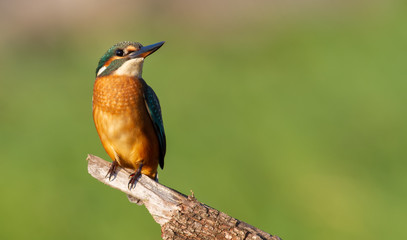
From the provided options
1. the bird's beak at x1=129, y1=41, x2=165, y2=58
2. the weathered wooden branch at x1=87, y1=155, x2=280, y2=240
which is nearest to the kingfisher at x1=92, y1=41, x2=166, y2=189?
the bird's beak at x1=129, y1=41, x2=165, y2=58

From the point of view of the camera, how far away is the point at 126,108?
480 cm

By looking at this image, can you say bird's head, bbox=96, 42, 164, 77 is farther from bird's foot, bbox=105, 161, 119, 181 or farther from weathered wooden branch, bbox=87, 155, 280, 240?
weathered wooden branch, bbox=87, 155, 280, 240

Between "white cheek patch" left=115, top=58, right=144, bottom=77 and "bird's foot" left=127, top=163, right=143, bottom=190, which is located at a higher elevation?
"white cheek patch" left=115, top=58, right=144, bottom=77

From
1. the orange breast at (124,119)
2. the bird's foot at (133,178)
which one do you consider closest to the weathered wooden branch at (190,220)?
the bird's foot at (133,178)

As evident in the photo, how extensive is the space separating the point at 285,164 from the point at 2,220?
420cm

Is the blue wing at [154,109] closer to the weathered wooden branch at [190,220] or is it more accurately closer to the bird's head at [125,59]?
the bird's head at [125,59]

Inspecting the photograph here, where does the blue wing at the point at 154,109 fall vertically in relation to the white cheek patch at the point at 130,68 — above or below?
below

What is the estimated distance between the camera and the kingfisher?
188 inches

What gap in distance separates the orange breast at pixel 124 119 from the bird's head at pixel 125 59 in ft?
0.19

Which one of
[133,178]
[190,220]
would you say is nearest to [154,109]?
[133,178]

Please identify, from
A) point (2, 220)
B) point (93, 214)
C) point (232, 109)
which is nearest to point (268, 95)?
point (232, 109)

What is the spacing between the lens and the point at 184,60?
1305 centimetres

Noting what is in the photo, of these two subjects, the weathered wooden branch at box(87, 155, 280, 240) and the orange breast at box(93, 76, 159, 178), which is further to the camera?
the orange breast at box(93, 76, 159, 178)

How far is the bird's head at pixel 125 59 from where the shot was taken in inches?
187
